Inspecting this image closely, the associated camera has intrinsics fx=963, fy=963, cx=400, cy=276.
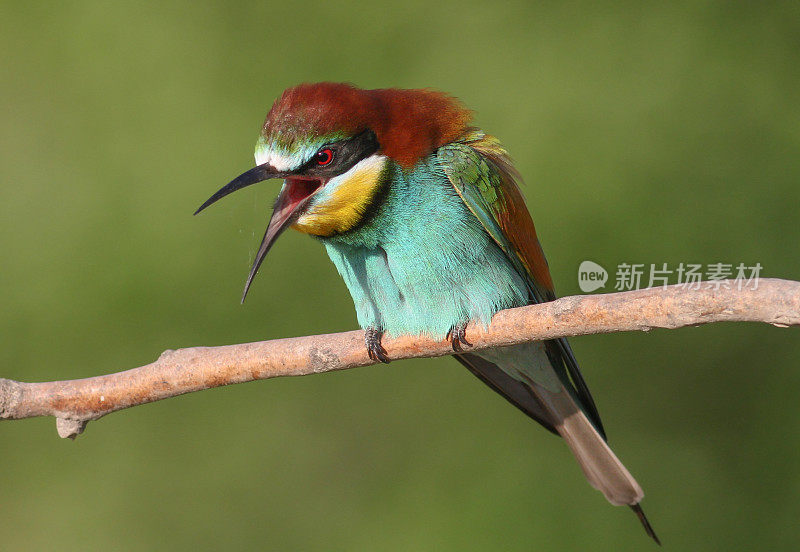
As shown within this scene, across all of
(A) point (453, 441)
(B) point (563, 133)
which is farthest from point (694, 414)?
(B) point (563, 133)

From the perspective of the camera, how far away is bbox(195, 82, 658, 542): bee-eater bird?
223cm

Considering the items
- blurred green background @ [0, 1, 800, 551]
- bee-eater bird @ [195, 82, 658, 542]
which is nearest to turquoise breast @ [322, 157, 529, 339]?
bee-eater bird @ [195, 82, 658, 542]

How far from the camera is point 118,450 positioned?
3.44 metres

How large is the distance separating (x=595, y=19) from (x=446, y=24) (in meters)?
0.57

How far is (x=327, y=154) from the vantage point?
224 centimetres

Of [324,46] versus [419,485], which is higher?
[324,46]

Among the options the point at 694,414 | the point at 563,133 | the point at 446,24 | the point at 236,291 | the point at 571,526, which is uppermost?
the point at 446,24

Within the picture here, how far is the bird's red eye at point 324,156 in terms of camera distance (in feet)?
7.32

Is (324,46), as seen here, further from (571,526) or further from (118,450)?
(571,526)

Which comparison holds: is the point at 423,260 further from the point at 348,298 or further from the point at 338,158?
the point at 348,298

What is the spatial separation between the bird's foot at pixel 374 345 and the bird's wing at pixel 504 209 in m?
0.39
